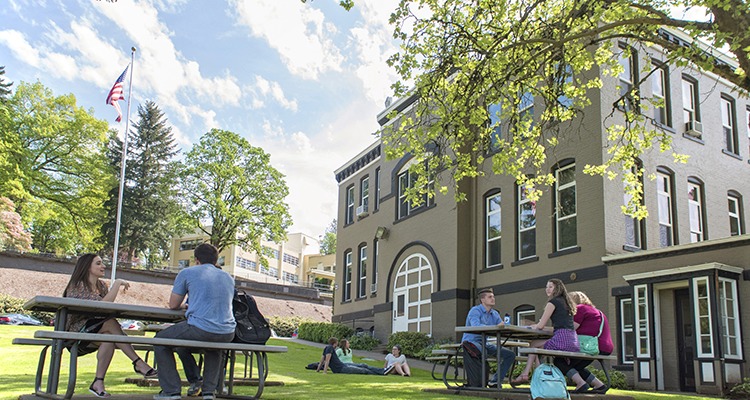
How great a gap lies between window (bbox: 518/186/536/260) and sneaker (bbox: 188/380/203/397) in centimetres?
1537

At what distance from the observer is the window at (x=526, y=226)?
20922mm

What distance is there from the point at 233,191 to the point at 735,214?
35.7 metres

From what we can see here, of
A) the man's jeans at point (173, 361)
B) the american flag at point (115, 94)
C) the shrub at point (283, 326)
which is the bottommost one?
the man's jeans at point (173, 361)

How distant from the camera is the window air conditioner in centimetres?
2044

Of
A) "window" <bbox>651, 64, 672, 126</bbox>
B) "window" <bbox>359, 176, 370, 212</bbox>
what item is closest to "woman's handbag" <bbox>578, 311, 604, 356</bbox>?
"window" <bbox>651, 64, 672, 126</bbox>

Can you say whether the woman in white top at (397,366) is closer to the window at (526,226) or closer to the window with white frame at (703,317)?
the window with white frame at (703,317)

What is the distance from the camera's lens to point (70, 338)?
18.2 feet

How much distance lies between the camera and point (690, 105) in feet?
69.5

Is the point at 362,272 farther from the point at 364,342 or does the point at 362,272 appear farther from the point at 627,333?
the point at 627,333

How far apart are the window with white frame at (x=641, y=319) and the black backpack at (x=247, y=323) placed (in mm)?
11956

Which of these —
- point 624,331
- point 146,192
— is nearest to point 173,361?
point 624,331

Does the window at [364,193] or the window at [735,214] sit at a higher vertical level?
the window at [364,193]

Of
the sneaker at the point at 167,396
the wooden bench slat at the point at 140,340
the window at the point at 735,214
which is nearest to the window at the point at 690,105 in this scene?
the window at the point at 735,214

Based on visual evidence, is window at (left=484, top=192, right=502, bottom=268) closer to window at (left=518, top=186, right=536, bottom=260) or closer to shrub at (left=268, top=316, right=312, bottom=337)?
window at (left=518, top=186, right=536, bottom=260)
